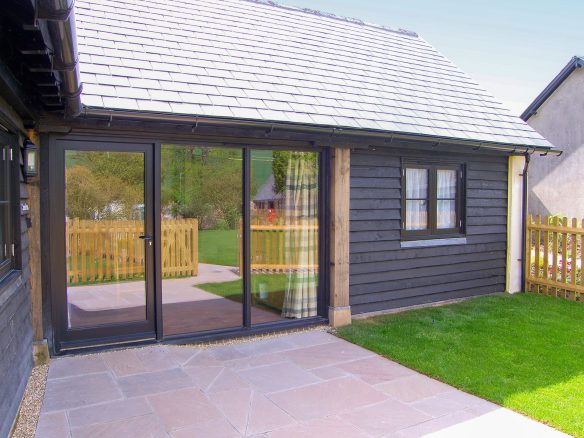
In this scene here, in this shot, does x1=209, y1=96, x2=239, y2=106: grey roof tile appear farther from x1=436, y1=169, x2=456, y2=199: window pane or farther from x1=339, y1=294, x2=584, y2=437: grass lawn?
x1=436, y1=169, x2=456, y2=199: window pane

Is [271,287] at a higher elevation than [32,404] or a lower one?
higher

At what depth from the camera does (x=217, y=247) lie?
7.56 m

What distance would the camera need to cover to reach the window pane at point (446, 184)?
761cm

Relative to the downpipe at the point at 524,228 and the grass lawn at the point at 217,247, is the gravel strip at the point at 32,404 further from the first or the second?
the downpipe at the point at 524,228

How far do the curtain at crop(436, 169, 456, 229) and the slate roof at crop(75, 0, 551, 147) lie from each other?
69 centimetres

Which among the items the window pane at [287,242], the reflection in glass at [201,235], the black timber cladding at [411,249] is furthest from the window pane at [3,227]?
the black timber cladding at [411,249]

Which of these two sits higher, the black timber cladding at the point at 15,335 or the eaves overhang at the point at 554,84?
the eaves overhang at the point at 554,84

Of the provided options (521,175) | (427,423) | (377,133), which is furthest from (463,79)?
(427,423)

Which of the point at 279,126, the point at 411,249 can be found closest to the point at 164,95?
the point at 279,126

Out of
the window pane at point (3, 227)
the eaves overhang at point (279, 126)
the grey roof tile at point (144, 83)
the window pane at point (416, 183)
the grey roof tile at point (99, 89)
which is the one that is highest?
the grey roof tile at point (144, 83)

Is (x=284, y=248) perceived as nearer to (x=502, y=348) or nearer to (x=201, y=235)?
(x=201, y=235)

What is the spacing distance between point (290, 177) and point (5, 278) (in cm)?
345

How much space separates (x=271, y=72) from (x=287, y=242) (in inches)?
86.9

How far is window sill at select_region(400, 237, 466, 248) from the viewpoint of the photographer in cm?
715
